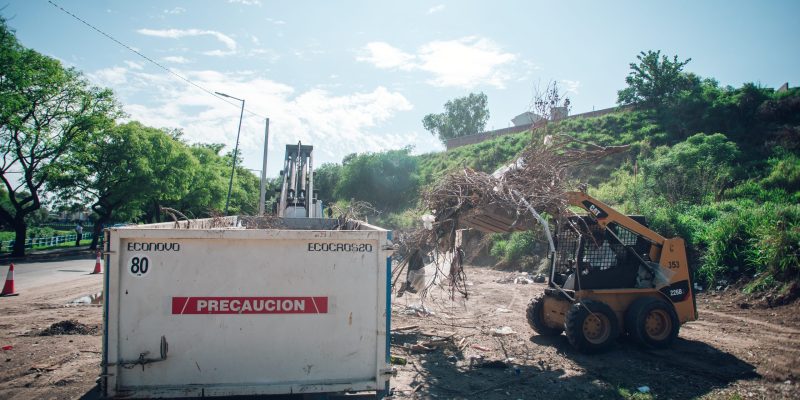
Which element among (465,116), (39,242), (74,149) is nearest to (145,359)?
(74,149)

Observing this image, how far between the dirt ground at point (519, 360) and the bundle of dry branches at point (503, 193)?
115 cm

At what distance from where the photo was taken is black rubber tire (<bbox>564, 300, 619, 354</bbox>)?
20.7 ft

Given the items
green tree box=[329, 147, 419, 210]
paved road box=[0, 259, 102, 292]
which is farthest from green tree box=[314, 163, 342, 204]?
paved road box=[0, 259, 102, 292]

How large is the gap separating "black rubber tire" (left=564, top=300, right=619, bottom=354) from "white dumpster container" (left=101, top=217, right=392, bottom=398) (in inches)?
142

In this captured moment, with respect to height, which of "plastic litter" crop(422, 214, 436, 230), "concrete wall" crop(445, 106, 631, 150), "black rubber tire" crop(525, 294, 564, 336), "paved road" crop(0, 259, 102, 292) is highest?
"concrete wall" crop(445, 106, 631, 150)

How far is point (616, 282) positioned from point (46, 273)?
56.5ft

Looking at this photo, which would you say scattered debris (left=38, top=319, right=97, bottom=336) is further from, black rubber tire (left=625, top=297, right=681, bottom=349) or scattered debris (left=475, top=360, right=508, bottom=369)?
black rubber tire (left=625, top=297, right=681, bottom=349)

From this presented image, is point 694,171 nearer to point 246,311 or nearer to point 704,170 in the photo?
point 704,170

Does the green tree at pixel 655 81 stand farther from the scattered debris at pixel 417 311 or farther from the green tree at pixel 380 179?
the scattered debris at pixel 417 311

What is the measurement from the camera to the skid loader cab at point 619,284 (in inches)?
255

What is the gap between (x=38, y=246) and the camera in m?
30.2

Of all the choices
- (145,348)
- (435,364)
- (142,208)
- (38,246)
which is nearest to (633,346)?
(435,364)

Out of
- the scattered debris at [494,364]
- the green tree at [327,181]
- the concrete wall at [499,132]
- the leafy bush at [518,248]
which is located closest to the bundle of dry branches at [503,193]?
the scattered debris at [494,364]

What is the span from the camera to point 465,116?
224ft
